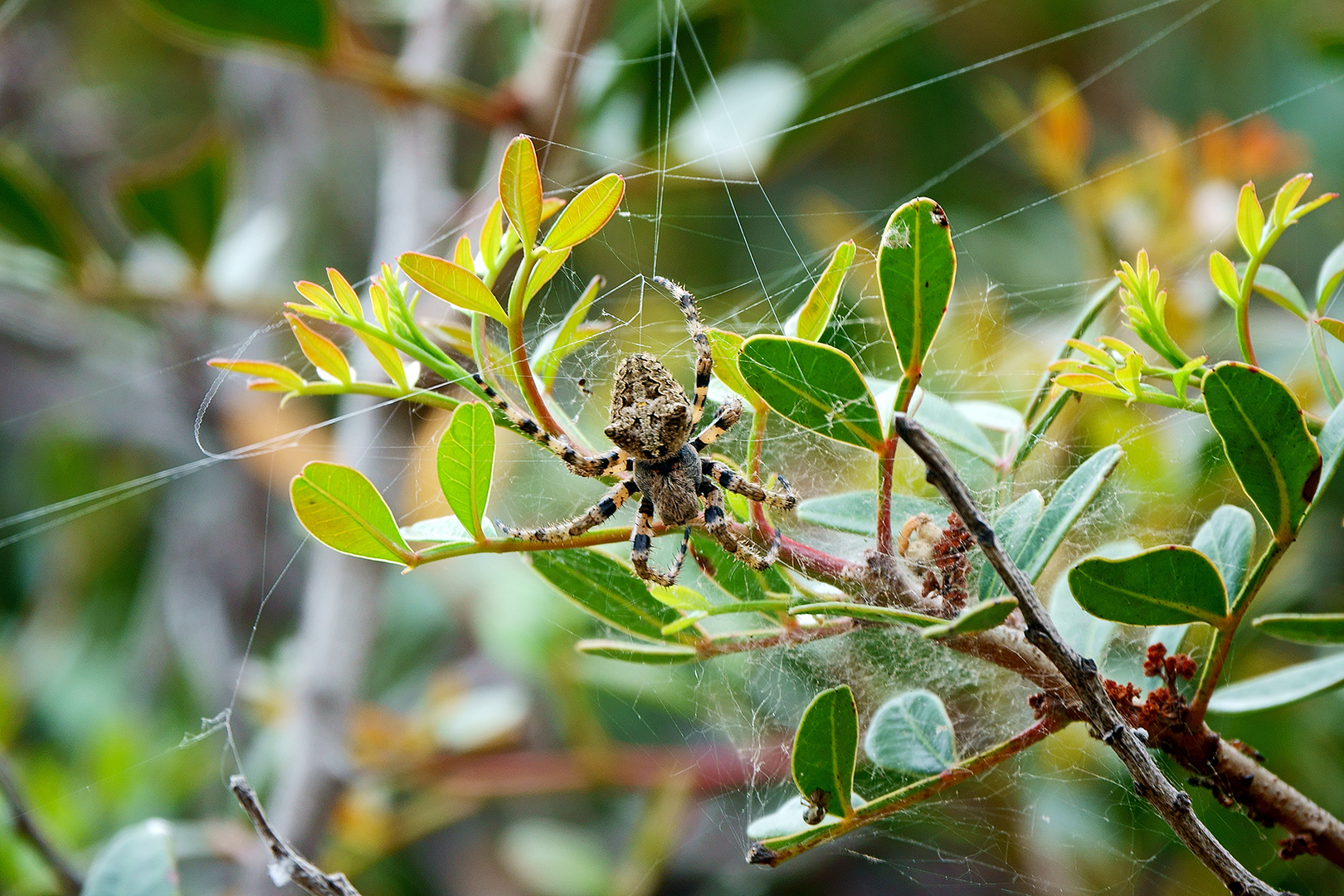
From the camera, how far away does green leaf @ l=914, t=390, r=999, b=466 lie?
37.3 inches

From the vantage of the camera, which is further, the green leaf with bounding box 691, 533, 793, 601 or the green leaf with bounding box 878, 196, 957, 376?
the green leaf with bounding box 691, 533, 793, 601

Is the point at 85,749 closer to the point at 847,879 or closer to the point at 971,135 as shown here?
the point at 847,879

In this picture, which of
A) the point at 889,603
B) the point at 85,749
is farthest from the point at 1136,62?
the point at 85,749

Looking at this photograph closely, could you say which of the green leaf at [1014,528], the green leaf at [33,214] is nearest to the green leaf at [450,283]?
the green leaf at [1014,528]

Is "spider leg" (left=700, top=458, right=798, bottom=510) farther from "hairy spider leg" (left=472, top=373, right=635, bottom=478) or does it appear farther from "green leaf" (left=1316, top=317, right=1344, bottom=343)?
"green leaf" (left=1316, top=317, right=1344, bottom=343)

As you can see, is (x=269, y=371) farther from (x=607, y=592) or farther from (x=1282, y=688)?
(x=1282, y=688)

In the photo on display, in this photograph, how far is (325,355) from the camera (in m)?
0.82

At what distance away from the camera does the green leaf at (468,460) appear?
0.72 meters

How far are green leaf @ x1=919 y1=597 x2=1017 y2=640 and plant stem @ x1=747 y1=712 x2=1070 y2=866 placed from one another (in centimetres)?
24

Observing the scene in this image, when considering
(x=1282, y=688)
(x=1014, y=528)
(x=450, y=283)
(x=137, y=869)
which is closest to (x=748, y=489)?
(x=1014, y=528)

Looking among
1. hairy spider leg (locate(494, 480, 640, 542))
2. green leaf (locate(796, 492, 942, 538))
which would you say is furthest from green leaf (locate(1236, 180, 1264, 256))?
hairy spider leg (locate(494, 480, 640, 542))

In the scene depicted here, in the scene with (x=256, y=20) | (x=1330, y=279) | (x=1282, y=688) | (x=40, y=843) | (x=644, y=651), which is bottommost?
(x=40, y=843)

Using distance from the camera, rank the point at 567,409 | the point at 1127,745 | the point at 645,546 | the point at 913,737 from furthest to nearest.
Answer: the point at 567,409
the point at 645,546
the point at 913,737
the point at 1127,745

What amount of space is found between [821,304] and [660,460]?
36cm
